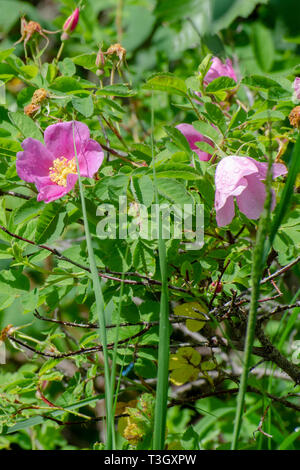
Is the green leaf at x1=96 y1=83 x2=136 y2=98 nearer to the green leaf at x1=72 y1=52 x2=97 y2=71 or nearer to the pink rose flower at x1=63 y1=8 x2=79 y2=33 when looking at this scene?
the green leaf at x1=72 y1=52 x2=97 y2=71

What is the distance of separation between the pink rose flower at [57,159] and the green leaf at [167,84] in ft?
0.47

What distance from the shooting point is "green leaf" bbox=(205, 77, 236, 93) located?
40.9 inches

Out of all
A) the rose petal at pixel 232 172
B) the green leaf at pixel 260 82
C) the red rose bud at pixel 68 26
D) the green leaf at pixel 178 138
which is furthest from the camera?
the red rose bud at pixel 68 26

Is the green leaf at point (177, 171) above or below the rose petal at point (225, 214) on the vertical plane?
above

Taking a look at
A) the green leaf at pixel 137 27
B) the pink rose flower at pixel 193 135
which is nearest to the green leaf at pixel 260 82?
the pink rose flower at pixel 193 135

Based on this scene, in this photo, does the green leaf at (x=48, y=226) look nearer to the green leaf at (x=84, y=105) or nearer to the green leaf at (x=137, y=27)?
the green leaf at (x=84, y=105)

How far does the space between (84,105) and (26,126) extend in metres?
0.12

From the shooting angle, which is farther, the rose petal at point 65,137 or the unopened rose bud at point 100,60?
the unopened rose bud at point 100,60

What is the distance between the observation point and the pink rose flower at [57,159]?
3.06ft

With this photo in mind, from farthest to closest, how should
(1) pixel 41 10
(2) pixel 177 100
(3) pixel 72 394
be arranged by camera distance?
(1) pixel 41 10
(2) pixel 177 100
(3) pixel 72 394

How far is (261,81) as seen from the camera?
1.06 meters

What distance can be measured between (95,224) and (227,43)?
100 cm
